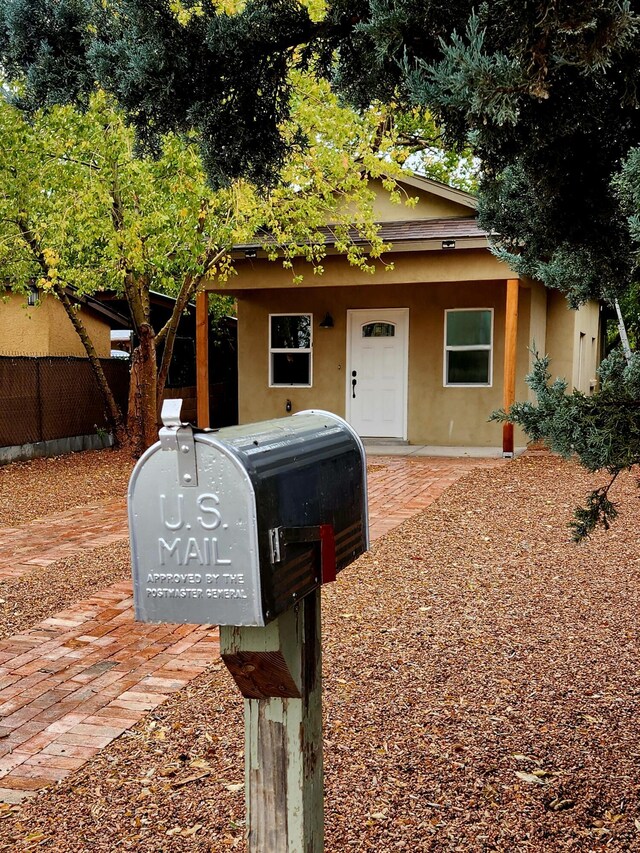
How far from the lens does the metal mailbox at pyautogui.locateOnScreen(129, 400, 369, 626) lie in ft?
5.73

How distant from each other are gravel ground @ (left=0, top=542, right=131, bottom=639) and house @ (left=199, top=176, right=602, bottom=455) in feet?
22.8

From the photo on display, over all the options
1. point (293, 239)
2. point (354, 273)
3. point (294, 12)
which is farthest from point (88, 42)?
point (354, 273)

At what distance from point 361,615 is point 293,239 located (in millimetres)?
8234

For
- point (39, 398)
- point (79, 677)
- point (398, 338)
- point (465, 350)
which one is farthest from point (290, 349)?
point (79, 677)

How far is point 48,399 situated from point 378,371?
589 centimetres

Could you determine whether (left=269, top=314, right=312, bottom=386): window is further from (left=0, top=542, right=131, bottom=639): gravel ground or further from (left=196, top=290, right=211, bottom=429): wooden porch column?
(left=0, top=542, right=131, bottom=639): gravel ground

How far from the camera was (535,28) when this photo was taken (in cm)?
206

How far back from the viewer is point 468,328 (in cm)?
1444

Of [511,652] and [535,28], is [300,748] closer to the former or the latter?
[535,28]

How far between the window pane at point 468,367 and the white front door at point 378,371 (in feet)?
2.74

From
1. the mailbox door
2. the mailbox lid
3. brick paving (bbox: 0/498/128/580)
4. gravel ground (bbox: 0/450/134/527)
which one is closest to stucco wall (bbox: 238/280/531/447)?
gravel ground (bbox: 0/450/134/527)

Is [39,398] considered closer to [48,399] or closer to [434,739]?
[48,399]


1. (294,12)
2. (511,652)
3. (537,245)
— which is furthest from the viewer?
(511,652)

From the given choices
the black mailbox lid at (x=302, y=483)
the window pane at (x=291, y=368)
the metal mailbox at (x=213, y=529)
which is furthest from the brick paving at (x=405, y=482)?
the metal mailbox at (x=213, y=529)
